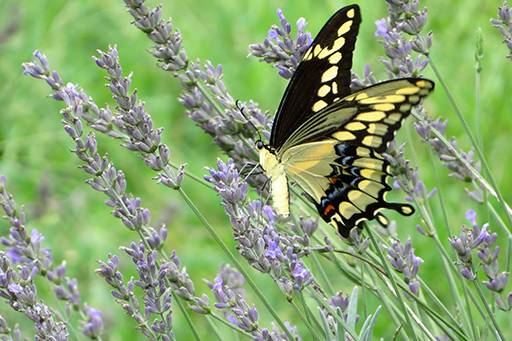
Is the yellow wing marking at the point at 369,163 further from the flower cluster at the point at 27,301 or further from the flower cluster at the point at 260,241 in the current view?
the flower cluster at the point at 27,301

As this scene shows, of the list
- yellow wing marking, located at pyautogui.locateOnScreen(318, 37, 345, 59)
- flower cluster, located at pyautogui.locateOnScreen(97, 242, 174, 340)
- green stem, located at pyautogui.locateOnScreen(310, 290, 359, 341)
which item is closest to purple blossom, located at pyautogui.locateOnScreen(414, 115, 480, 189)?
yellow wing marking, located at pyautogui.locateOnScreen(318, 37, 345, 59)

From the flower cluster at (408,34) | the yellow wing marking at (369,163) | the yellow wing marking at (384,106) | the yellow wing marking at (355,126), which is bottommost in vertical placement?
the yellow wing marking at (369,163)

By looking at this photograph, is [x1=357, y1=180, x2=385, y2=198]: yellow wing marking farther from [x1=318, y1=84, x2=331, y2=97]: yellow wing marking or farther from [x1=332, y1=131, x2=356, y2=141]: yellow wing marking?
[x1=318, y1=84, x2=331, y2=97]: yellow wing marking

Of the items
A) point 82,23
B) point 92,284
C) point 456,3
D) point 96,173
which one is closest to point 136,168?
point 92,284

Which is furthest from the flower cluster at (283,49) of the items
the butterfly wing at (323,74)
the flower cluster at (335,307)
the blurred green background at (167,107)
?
the blurred green background at (167,107)

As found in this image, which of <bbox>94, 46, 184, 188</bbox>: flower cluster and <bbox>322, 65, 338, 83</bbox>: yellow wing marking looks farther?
<bbox>322, 65, 338, 83</bbox>: yellow wing marking

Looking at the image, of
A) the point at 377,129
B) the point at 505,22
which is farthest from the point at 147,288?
the point at 505,22

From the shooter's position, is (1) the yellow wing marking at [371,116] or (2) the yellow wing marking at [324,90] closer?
(1) the yellow wing marking at [371,116]

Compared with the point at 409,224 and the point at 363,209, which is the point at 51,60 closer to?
the point at 409,224
